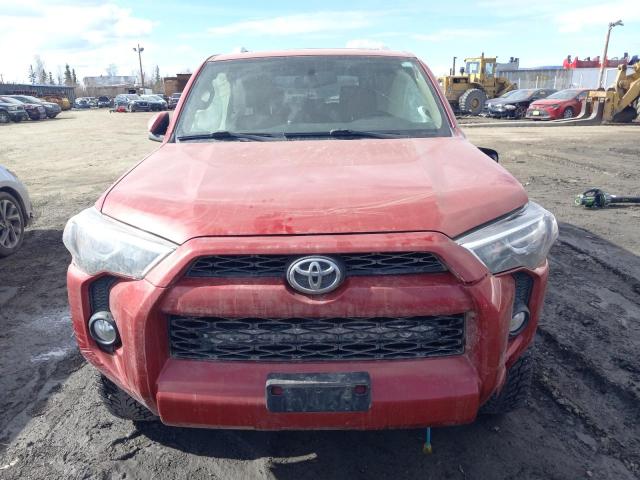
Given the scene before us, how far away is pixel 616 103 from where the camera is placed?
2038 cm

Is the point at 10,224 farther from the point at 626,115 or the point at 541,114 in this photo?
the point at 626,115

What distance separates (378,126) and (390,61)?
28.8 inches

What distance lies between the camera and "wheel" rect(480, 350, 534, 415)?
7.70 feet

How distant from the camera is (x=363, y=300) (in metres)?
1.86

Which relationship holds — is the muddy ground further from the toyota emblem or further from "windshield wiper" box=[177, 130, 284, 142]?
"windshield wiper" box=[177, 130, 284, 142]

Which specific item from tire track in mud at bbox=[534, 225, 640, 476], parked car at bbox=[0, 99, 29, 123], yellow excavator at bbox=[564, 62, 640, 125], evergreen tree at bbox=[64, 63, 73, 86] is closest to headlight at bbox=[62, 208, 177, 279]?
tire track in mud at bbox=[534, 225, 640, 476]

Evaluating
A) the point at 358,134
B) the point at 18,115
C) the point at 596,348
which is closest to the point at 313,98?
the point at 358,134

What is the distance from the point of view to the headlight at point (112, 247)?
6.38 feet

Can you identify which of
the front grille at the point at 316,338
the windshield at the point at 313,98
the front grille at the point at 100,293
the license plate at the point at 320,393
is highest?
the windshield at the point at 313,98

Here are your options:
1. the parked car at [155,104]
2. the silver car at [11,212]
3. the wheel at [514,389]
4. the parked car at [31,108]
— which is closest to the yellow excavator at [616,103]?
the silver car at [11,212]

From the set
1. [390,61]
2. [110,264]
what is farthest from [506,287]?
[390,61]

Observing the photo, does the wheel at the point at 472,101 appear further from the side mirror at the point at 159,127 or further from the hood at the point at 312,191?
the hood at the point at 312,191

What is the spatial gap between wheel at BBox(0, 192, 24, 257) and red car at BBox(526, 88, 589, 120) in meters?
22.1

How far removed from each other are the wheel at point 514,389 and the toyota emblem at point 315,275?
3.34 feet
